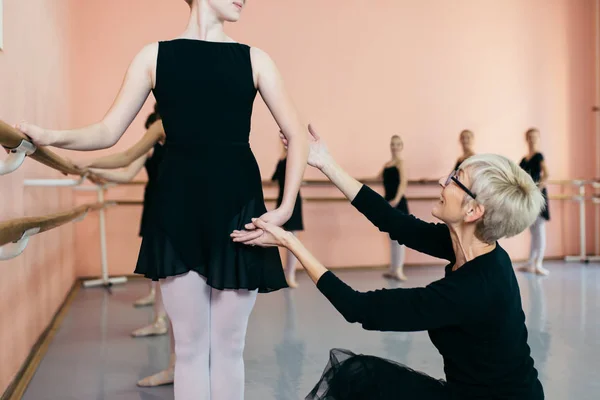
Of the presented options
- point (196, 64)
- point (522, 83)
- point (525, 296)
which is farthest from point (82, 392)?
point (522, 83)

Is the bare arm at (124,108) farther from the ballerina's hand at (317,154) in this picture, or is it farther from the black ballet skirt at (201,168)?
the ballerina's hand at (317,154)

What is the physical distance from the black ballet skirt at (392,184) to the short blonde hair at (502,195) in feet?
12.8

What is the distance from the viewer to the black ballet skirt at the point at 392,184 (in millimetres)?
5328

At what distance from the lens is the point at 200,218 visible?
127 centimetres

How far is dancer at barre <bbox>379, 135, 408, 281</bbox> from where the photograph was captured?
5.26 meters

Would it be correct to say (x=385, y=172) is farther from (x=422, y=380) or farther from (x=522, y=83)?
(x=422, y=380)

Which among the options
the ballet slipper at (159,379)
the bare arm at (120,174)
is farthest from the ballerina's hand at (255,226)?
the bare arm at (120,174)

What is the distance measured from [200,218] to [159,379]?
55.4 inches

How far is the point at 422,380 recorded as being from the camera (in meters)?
1.50

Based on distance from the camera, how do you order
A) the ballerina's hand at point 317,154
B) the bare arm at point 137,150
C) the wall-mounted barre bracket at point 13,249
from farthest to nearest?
the bare arm at point 137,150 < the ballerina's hand at point 317,154 < the wall-mounted barre bracket at point 13,249

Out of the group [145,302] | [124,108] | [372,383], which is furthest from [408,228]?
[145,302]

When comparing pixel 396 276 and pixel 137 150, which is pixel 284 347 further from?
pixel 396 276

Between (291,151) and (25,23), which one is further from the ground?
(25,23)

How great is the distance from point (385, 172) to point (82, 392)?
3.66m
